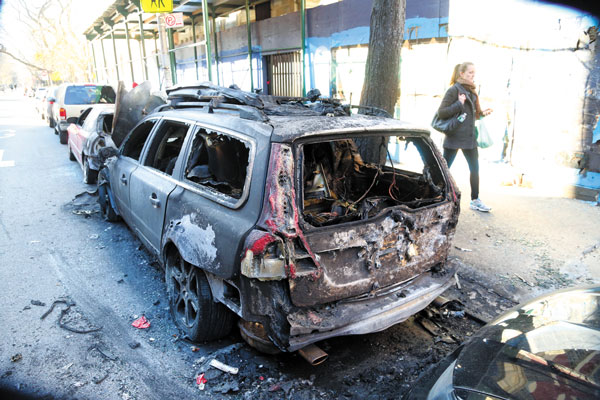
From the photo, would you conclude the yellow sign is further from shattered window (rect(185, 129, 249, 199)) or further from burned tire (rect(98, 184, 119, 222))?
shattered window (rect(185, 129, 249, 199))

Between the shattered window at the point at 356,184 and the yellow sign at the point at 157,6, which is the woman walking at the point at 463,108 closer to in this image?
the shattered window at the point at 356,184

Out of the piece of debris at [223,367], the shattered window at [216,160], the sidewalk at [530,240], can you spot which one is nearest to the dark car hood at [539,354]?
→ the piece of debris at [223,367]

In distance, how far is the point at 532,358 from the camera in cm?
183

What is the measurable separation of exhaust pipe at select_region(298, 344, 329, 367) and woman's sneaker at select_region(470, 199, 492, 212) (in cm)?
440

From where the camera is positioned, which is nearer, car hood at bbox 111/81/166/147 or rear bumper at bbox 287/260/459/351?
rear bumper at bbox 287/260/459/351

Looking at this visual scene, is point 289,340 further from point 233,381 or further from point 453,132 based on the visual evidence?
point 453,132

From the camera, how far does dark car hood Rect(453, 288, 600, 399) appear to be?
1.64 meters

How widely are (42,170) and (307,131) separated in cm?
921

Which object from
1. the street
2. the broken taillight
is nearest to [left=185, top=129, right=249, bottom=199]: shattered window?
the broken taillight

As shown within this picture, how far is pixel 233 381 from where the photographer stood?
9.27ft

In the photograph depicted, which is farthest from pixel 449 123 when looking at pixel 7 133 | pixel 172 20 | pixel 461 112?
pixel 7 133

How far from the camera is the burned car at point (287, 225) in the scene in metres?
2.56

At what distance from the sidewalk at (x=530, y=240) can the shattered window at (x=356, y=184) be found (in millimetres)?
1392

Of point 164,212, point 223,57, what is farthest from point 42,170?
point 223,57
